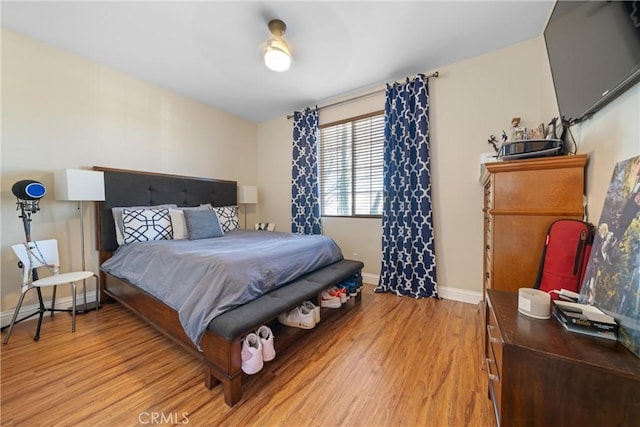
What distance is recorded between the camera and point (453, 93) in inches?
102

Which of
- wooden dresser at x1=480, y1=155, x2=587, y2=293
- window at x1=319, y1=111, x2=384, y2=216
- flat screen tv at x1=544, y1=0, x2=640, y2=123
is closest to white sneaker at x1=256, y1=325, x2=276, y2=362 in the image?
wooden dresser at x1=480, y1=155, x2=587, y2=293

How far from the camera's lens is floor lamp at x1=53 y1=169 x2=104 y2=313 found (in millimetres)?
2094

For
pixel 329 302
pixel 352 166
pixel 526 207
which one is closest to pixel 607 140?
pixel 526 207

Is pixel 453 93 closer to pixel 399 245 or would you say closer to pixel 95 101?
pixel 399 245

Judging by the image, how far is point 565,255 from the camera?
1128mm

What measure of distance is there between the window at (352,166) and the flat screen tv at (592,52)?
1.74 meters

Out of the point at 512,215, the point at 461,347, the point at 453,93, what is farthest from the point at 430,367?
the point at 453,93

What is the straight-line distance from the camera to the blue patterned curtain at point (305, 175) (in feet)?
11.5

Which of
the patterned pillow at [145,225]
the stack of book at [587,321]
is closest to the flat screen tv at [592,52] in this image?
the stack of book at [587,321]

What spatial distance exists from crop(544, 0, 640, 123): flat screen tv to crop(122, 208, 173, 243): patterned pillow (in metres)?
3.36

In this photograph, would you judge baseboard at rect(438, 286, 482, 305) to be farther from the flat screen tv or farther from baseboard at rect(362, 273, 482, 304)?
the flat screen tv

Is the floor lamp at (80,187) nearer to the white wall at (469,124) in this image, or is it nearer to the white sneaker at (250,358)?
the white sneaker at (250,358)

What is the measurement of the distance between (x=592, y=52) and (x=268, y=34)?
7.17 feet

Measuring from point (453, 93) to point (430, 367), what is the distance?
264cm
